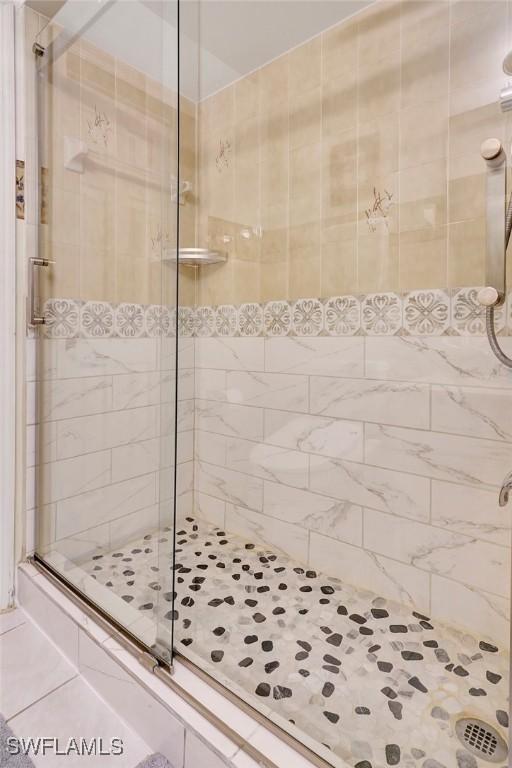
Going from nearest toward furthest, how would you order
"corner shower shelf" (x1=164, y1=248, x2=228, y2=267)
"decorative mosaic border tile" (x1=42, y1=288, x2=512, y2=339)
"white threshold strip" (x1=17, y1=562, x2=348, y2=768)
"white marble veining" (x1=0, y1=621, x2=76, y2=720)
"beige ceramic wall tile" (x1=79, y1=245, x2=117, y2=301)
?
"white threshold strip" (x1=17, y1=562, x2=348, y2=768) < "white marble veining" (x1=0, y1=621, x2=76, y2=720) < "decorative mosaic border tile" (x1=42, y1=288, x2=512, y2=339) < "beige ceramic wall tile" (x1=79, y1=245, x2=117, y2=301) < "corner shower shelf" (x1=164, y1=248, x2=228, y2=267)

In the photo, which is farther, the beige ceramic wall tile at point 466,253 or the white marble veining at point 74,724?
the beige ceramic wall tile at point 466,253

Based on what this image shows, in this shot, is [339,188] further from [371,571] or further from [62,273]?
[371,571]

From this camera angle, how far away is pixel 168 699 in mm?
816

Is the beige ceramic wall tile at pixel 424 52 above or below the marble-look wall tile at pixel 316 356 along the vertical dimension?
above

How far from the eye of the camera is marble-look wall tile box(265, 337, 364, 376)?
134 cm

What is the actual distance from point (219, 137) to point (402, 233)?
0.90 metres

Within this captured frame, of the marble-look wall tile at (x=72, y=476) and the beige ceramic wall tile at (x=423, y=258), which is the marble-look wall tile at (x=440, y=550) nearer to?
the beige ceramic wall tile at (x=423, y=258)

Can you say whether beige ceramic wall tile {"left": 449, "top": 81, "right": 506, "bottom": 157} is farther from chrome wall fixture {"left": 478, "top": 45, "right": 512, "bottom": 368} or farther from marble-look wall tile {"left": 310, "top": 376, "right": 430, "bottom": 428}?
marble-look wall tile {"left": 310, "top": 376, "right": 430, "bottom": 428}

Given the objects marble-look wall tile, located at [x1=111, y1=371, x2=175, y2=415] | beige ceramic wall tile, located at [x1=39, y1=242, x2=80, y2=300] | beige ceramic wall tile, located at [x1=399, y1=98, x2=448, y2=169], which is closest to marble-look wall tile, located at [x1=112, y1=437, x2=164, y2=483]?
marble-look wall tile, located at [x1=111, y1=371, x2=175, y2=415]

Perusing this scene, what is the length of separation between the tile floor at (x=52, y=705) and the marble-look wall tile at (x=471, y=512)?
919mm

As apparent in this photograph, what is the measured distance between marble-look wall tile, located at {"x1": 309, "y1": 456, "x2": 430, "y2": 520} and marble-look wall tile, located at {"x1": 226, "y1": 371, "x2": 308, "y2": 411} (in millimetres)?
222

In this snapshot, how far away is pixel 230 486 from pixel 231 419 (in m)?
0.27

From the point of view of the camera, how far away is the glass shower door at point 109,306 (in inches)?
39.4

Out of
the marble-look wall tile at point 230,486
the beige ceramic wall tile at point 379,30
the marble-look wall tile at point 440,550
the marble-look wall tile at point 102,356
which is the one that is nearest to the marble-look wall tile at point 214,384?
the marble-look wall tile at point 230,486
